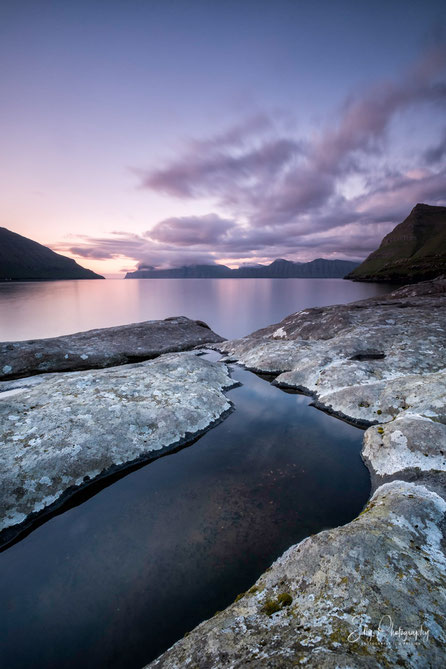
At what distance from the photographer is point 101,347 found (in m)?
28.0

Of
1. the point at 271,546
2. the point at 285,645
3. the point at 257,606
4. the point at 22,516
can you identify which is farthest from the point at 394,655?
the point at 22,516

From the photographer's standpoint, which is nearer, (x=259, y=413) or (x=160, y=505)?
(x=160, y=505)

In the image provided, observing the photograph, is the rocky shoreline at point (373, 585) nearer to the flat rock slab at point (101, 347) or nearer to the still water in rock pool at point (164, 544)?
the still water in rock pool at point (164, 544)

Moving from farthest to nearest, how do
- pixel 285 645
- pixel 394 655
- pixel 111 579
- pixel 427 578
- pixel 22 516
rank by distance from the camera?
pixel 22 516 → pixel 111 579 → pixel 427 578 → pixel 285 645 → pixel 394 655

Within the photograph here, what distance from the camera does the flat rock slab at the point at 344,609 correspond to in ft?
12.9

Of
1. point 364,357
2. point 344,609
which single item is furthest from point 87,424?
point 364,357

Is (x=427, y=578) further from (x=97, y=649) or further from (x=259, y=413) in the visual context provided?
(x=259, y=413)

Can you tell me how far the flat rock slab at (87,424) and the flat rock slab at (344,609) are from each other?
261 inches

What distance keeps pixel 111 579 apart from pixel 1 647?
2.16 meters

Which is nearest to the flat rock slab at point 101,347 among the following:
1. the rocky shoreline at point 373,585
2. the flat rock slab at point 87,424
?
the flat rock slab at point 87,424

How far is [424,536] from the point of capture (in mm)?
6375

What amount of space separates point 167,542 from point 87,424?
250 inches
